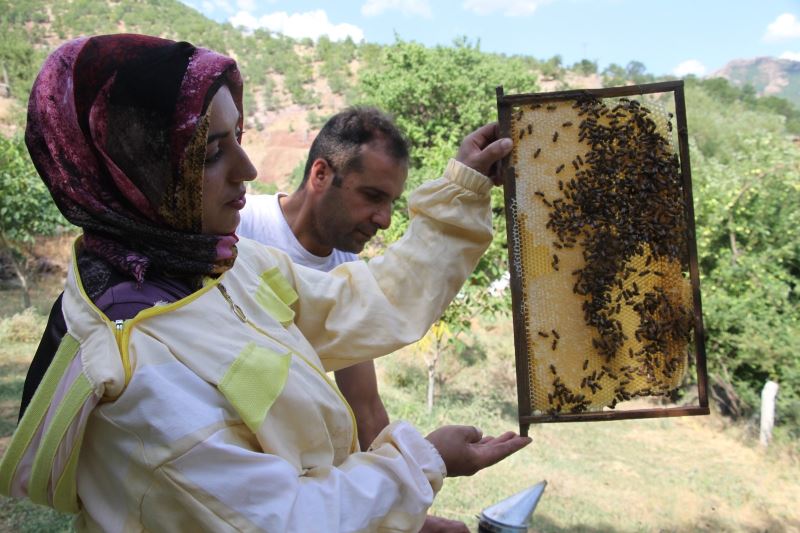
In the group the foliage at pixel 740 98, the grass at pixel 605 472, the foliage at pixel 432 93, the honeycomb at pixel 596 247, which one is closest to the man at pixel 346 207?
the honeycomb at pixel 596 247

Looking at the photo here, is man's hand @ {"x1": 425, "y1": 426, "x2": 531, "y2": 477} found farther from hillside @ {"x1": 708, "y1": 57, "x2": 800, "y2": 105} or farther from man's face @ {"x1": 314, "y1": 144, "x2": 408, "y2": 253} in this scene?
hillside @ {"x1": 708, "y1": 57, "x2": 800, "y2": 105}

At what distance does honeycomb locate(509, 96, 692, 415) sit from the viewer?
2.41m

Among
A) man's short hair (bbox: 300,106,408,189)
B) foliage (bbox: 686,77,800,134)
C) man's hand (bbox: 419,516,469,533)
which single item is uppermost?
foliage (bbox: 686,77,800,134)

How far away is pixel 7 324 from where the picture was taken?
12.5m

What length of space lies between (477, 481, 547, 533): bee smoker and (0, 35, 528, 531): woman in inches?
28.4

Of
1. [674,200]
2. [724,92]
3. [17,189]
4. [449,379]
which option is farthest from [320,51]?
[674,200]

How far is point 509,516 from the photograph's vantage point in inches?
95.4

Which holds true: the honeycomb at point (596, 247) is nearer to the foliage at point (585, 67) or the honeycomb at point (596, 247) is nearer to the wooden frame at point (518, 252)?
the wooden frame at point (518, 252)

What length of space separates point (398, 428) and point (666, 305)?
133 cm

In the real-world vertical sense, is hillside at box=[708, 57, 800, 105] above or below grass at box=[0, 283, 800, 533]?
above

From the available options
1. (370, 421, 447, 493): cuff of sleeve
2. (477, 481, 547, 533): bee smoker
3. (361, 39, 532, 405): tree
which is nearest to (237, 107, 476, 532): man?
(477, 481, 547, 533): bee smoker

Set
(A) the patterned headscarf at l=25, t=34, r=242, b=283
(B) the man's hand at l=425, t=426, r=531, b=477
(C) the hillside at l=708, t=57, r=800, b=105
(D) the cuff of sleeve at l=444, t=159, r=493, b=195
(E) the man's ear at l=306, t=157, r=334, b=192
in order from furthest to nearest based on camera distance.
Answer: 1. (C) the hillside at l=708, t=57, r=800, b=105
2. (E) the man's ear at l=306, t=157, r=334, b=192
3. (D) the cuff of sleeve at l=444, t=159, r=493, b=195
4. (B) the man's hand at l=425, t=426, r=531, b=477
5. (A) the patterned headscarf at l=25, t=34, r=242, b=283

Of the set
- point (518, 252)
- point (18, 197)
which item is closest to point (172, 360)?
point (518, 252)

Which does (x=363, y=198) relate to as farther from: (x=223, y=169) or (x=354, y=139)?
(x=223, y=169)
